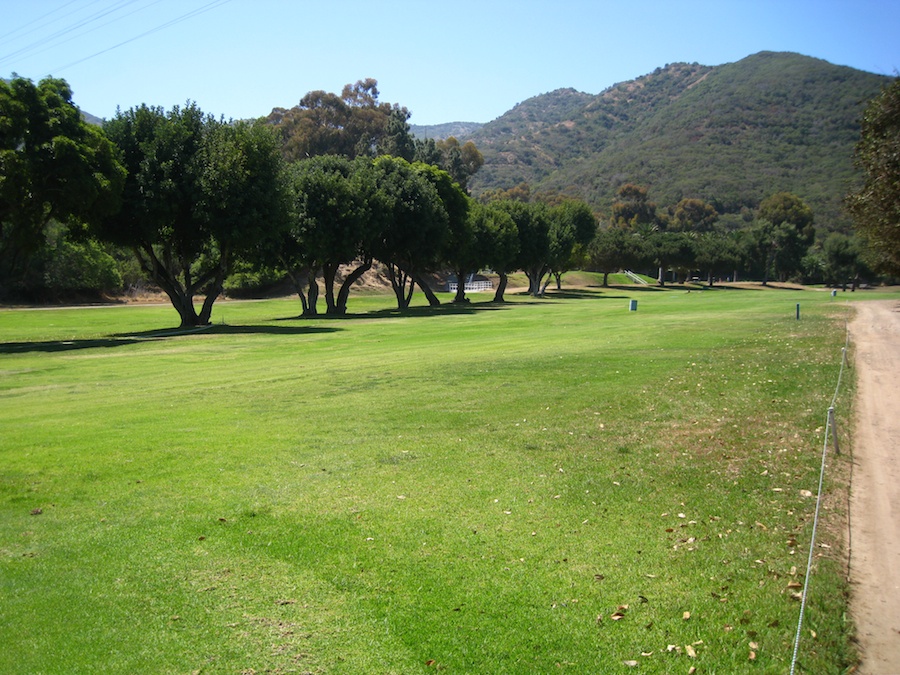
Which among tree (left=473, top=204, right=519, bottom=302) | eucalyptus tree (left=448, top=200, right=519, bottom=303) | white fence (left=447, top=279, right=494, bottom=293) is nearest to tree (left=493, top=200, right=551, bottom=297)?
tree (left=473, top=204, right=519, bottom=302)

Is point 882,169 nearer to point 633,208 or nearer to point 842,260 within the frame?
point 842,260

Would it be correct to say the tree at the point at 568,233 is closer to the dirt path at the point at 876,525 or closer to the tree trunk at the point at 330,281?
the tree trunk at the point at 330,281

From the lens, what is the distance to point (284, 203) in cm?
4153

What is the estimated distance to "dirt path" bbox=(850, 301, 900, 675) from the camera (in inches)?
230

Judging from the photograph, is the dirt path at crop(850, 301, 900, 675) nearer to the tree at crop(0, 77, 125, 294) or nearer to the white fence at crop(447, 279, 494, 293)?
the tree at crop(0, 77, 125, 294)

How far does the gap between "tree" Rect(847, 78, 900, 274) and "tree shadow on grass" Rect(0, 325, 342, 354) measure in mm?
26175

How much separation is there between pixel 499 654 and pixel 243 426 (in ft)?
29.3

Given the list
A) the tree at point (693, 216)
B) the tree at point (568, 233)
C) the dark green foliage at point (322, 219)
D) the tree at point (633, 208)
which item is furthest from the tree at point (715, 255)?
the dark green foliage at point (322, 219)

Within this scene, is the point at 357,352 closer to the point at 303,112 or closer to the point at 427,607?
the point at 427,607

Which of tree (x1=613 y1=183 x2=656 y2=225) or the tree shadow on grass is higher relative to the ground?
tree (x1=613 y1=183 x2=656 y2=225)

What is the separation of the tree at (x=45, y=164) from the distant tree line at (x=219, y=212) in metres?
0.06

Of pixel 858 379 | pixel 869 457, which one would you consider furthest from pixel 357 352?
pixel 869 457

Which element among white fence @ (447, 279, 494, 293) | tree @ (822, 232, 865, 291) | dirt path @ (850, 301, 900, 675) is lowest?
dirt path @ (850, 301, 900, 675)

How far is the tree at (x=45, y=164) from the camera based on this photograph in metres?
29.9
